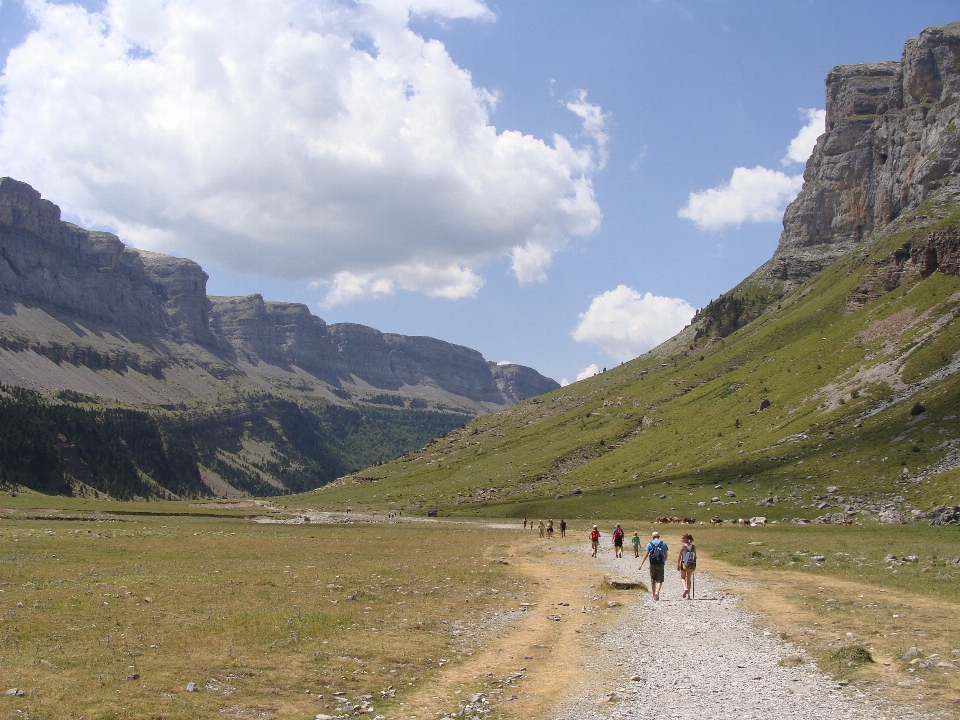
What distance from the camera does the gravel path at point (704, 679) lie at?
16188 mm

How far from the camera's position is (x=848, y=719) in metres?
15.2

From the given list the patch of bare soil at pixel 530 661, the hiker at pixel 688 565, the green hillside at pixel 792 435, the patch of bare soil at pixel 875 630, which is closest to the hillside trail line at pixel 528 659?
the patch of bare soil at pixel 530 661

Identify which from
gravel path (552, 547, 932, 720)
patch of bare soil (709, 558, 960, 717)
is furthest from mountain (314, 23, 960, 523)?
gravel path (552, 547, 932, 720)

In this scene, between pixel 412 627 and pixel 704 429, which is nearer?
pixel 412 627

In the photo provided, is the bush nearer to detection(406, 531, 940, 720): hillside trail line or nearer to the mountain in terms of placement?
detection(406, 531, 940, 720): hillside trail line

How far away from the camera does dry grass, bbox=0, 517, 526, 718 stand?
1705cm

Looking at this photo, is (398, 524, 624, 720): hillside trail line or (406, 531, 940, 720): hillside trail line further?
(398, 524, 624, 720): hillside trail line

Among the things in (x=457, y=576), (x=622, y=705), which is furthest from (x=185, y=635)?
(x=457, y=576)

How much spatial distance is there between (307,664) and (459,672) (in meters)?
4.63

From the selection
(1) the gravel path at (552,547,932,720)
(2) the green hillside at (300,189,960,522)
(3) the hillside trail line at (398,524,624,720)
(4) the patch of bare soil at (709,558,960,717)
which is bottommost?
(3) the hillside trail line at (398,524,624,720)

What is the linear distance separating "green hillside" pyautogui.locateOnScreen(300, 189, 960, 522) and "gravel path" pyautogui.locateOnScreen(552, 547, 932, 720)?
2177 inches

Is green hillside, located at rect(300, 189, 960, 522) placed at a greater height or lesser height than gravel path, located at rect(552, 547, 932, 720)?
greater

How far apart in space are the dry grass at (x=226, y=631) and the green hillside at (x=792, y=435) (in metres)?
56.2

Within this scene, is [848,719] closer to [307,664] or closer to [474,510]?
[307,664]
